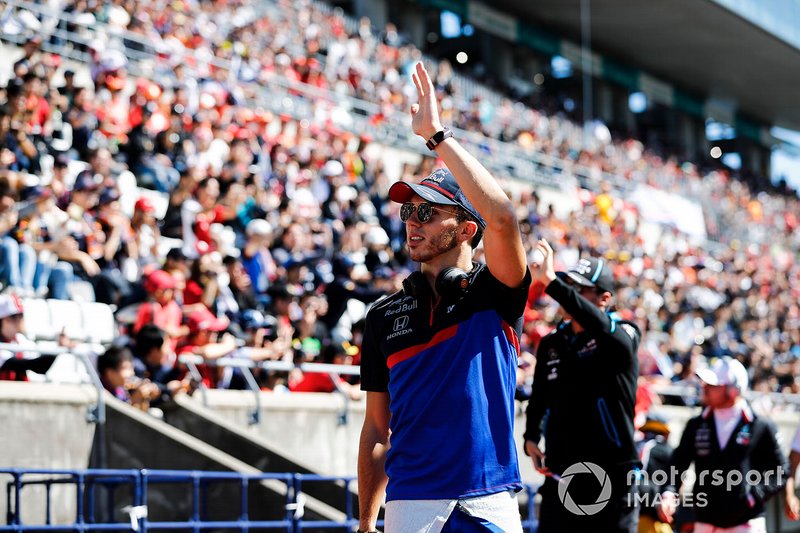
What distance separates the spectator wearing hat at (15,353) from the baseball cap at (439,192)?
5061 millimetres

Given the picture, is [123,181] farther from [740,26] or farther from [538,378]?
[740,26]

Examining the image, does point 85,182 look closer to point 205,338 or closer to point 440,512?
point 205,338

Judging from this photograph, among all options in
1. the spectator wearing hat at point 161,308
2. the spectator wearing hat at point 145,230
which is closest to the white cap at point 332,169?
the spectator wearing hat at point 145,230

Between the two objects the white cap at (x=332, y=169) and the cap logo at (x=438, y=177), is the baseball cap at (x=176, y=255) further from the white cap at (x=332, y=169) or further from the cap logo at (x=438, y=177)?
the cap logo at (x=438, y=177)

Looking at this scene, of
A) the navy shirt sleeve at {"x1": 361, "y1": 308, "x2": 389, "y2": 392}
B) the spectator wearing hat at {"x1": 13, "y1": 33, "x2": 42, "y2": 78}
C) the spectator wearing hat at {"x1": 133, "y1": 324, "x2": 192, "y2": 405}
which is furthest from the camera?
the spectator wearing hat at {"x1": 13, "y1": 33, "x2": 42, "y2": 78}

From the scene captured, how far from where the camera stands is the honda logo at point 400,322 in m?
4.54

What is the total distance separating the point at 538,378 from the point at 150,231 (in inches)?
212

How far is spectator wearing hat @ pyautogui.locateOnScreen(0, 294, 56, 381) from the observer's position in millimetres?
8953

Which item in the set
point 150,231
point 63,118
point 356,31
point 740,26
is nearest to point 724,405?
point 150,231

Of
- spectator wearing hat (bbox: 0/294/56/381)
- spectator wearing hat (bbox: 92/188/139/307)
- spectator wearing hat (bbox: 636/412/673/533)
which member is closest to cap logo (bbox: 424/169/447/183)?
spectator wearing hat (bbox: 636/412/673/533)

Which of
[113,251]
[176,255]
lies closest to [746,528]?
[176,255]

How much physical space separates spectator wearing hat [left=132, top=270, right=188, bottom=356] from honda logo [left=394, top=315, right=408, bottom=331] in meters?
5.48

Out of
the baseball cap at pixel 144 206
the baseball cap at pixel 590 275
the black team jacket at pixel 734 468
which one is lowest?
the black team jacket at pixel 734 468

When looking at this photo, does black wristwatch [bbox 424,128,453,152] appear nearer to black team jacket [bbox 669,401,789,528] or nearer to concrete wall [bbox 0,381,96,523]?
black team jacket [bbox 669,401,789,528]
